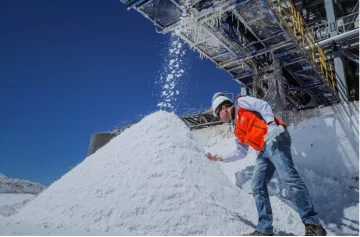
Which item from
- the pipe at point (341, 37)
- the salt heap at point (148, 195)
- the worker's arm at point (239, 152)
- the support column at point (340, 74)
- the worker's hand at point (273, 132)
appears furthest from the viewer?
the support column at point (340, 74)

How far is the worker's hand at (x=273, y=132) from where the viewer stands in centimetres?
255

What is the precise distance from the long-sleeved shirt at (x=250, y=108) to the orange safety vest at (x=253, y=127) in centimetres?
6

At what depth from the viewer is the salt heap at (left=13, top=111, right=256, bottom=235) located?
2.67 meters

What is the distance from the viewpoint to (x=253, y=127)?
274cm

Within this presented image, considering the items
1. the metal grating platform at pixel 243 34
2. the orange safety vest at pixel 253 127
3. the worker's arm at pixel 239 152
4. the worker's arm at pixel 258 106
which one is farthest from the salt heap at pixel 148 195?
the metal grating platform at pixel 243 34

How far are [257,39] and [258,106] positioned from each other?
176 inches

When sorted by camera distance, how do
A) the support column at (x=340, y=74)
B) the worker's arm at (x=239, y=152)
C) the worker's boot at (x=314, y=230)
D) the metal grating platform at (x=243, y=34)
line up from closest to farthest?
the worker's boot at (x=314, y=230) < the worker's arm at (x=239, y=152) < the metal grating platform at (x=243, y=34) < the support column at (x=340, y=74)

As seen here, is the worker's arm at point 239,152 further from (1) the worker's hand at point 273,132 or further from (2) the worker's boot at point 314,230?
(2) the worker's boot at point 314,230

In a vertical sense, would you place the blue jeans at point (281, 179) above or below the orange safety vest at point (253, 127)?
below

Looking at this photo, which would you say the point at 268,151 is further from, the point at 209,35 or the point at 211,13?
the point at 209,35

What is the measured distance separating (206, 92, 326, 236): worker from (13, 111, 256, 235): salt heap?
0.40m

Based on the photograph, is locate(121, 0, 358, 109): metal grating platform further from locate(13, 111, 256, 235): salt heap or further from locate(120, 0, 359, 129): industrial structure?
locate(13, 111, 256, 235): salt heap

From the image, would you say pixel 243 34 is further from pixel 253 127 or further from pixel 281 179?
pixel 281 179

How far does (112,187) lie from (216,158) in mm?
1359
